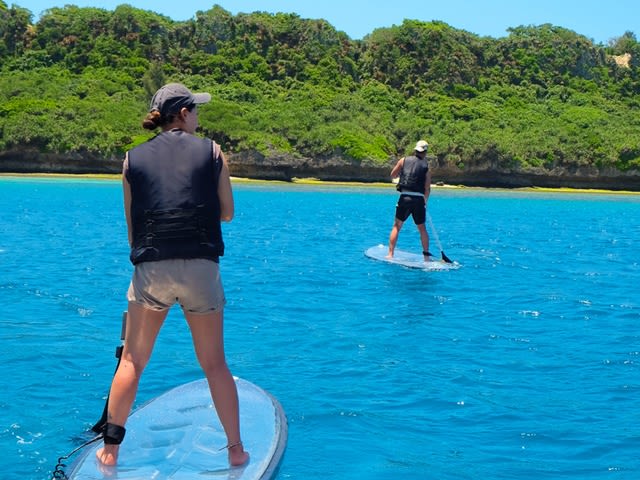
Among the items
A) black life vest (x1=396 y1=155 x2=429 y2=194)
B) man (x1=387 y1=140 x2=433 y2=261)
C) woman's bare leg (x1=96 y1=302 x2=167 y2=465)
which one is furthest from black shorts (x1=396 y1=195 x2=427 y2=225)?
woman's bare leg (x1=96 y1=302 x2=167 y2=465)

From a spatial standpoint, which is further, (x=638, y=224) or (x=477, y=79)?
(x=477, y=79)

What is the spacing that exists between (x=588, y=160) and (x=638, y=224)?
3550 cm

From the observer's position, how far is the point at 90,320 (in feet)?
28.3

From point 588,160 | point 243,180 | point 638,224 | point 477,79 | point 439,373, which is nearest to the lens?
point 439,373

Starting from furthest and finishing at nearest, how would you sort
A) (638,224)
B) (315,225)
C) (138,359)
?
(638,224) < (315,225) < (138,359)

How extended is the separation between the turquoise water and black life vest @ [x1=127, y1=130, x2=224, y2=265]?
155 cm

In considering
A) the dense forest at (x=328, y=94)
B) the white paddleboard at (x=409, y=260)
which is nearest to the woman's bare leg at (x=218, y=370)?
the white paddleboard at (x=409, y=260)

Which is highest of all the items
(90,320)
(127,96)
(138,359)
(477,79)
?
(477,79)

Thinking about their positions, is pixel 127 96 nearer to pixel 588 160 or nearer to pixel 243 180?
pixel 243 180

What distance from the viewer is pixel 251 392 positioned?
18.0 feet

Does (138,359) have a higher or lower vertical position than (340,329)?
higher

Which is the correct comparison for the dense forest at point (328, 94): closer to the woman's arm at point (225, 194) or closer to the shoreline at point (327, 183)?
the shoreline at point (327, 183)

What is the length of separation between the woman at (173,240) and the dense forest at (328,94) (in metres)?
54.6

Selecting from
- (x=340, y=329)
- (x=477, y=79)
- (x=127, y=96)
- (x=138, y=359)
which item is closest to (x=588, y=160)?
(x=477, y=79)
